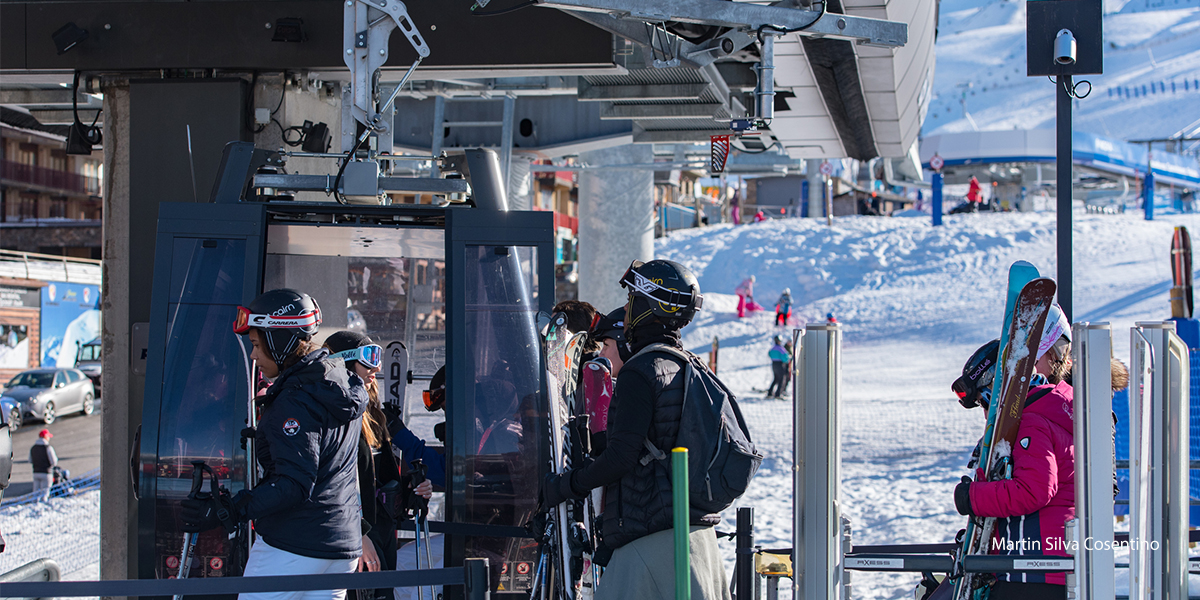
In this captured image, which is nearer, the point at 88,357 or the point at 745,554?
the point at 745,554

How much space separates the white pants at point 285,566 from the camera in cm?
352

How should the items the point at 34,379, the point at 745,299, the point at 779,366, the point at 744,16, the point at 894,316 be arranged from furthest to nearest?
1. the point at 745,299
2. the point at 894,316
3. the point at 34,379
4. the point at 779,366
5. the point at 744,16

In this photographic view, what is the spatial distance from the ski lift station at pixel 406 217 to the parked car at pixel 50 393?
14.1 meters

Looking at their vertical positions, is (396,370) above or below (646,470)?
above

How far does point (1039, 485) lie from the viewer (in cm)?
344

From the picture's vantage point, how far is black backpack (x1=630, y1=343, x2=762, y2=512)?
3350mm

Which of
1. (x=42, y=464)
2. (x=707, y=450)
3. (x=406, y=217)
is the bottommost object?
(x=42, y=464)

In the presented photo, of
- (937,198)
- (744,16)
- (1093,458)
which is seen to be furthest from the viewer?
(937,198)

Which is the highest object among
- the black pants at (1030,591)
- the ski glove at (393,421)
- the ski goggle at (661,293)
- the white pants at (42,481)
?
the ski goggle at (661,293)

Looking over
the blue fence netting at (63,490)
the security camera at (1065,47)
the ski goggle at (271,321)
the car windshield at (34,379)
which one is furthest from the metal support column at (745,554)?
the car windshield at (34,379)

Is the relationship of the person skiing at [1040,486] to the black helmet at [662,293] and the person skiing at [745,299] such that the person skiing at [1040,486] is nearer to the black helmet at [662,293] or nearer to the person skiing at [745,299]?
the black helmet at [662,293]

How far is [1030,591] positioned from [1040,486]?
376 mm

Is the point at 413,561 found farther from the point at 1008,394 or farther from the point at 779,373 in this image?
the point at 779,373

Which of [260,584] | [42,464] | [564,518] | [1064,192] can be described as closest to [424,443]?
[564,518]
